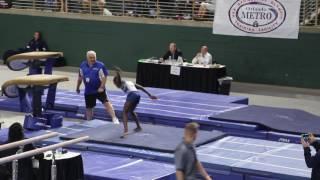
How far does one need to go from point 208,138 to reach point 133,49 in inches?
499

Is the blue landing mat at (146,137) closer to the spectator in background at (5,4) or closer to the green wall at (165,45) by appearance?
the green wall at (165,45)

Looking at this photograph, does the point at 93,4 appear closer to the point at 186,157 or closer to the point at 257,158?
the point at 257,158

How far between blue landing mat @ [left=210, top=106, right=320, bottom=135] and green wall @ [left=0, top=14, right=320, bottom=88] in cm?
647

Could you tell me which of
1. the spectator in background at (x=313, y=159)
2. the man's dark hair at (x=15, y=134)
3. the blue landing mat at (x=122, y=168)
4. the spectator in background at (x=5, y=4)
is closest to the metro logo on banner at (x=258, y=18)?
the spectator in background at (x=5, y=4)

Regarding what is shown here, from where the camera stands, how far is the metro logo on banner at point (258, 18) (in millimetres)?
20250

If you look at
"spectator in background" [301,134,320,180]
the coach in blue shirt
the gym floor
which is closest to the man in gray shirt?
"spectator in background" [301,134,320,180]

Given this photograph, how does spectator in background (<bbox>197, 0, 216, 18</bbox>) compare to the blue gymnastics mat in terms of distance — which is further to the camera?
spectator in background (<bbox>197, 0, 216, 18</bbox>)

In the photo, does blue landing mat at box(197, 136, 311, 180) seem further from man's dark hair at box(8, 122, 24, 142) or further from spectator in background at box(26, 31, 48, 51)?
spectator in background at box(26, 31, 48, 51)

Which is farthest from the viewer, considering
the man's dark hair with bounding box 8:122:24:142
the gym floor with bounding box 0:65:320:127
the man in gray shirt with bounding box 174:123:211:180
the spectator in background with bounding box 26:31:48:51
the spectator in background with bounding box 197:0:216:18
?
the spectator in background with bounding box 26:31:48:51

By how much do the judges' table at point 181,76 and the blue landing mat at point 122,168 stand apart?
8.86 meters

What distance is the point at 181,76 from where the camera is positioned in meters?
20.0

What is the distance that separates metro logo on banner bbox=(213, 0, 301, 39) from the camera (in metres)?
20.2

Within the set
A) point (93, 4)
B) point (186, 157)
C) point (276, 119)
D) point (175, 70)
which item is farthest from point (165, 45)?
point (186, 157)

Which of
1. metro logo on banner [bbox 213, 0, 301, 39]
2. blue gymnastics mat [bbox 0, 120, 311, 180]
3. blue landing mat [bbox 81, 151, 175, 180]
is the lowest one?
blue landing mat [bbox 81, 151, 175, 180]
